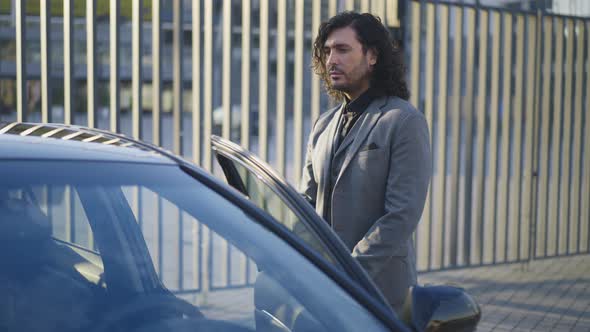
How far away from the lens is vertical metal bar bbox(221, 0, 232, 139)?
16.8ft

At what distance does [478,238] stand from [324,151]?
3.82 meters

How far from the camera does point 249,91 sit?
206 inches

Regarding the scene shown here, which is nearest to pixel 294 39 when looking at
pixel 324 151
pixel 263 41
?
pixel 263 41

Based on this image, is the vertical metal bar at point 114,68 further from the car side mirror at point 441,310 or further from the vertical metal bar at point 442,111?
the car side mirror at point 441,310

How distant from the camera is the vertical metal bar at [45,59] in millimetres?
4375

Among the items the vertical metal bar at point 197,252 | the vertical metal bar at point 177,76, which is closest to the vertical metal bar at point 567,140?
the vertical metal bar at point 177,76

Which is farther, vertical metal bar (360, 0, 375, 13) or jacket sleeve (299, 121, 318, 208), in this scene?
vertical metal bar (360, 0, 375, 13)

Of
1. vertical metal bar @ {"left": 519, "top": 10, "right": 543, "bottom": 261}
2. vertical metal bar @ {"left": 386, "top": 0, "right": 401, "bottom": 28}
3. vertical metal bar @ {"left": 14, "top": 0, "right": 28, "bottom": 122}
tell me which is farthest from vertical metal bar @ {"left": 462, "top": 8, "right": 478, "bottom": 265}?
vertical metal bar @ {"left": 14, "top": 0, "right": 28, "bottom": 122}

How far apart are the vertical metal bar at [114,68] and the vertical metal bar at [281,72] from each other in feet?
3.77

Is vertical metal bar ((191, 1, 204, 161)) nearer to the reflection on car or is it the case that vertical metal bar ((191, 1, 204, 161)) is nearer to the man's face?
the man's face

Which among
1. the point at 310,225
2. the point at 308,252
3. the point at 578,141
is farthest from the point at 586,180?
the point at 308,252

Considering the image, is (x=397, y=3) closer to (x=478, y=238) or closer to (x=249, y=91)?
(x=249, y=91)

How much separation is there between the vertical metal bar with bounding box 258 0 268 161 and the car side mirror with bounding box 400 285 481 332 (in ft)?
10.6

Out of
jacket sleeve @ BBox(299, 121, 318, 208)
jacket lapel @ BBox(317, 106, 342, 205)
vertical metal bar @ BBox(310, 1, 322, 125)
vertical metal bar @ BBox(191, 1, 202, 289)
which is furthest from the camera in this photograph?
vertical metal bar @ BBox(310, 1, 322, 125)
